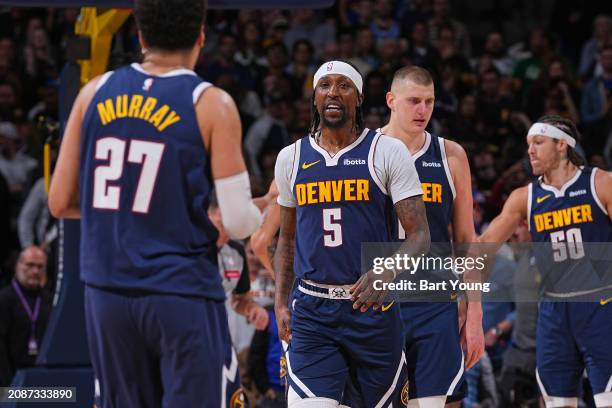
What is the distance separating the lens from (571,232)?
26.6ft

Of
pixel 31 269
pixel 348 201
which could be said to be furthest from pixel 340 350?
pixel 31 269

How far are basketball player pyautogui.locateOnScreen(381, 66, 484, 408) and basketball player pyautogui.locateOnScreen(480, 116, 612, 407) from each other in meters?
1.19

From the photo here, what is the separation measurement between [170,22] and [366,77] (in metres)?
9.99

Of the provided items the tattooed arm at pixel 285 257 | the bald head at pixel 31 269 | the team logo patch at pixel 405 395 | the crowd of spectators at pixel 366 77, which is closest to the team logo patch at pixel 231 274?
the tattooed arm at pixel 285 257

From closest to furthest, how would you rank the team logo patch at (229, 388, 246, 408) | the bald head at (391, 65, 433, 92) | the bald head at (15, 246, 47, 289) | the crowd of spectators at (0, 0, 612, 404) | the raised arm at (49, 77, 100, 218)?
the raised arm at (49, 77, 100, 218) < the team logo patch at (229, 388, 246, 408) < the bald head at (391, 65, 433, 92) < the bald head at (15, 246, 47, 289) < the crowd of spectators at (0, 0, 612, 404)

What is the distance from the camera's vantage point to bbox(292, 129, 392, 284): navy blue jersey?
6051 millimetres

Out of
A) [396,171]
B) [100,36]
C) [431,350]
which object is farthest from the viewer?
[100,36]

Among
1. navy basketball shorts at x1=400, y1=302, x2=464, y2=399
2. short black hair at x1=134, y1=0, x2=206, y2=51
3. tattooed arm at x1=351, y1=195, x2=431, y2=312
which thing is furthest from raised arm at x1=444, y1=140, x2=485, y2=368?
short black hair at x1=134, y1=0, x2=206, y2=51

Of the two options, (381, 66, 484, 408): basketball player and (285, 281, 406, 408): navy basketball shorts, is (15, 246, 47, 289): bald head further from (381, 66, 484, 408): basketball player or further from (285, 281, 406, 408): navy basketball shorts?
(285, 281, 406, 408): navy basketball shorts

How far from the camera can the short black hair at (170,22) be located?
4254 millimetres

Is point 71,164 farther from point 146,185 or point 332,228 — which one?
point 332,228

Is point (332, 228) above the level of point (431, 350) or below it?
above

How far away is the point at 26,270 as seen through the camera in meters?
10.3

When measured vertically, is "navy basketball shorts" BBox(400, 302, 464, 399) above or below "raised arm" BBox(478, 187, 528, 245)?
below
